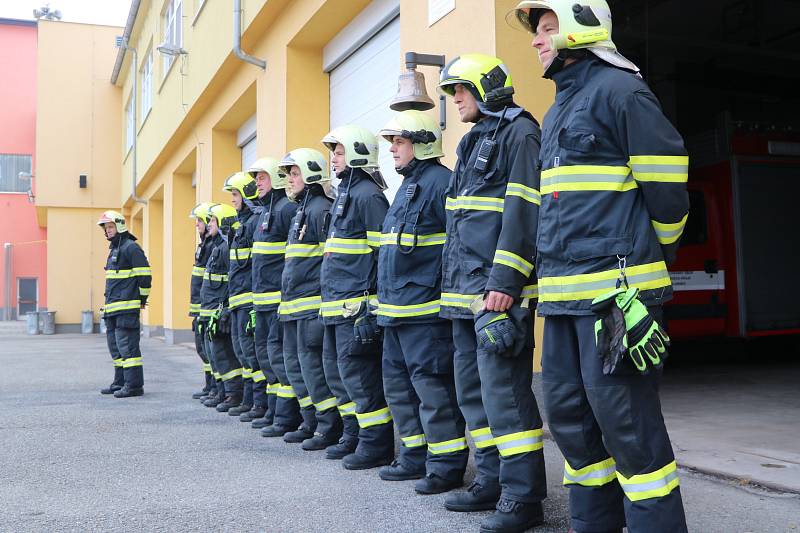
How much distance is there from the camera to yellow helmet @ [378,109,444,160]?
4.73 meters

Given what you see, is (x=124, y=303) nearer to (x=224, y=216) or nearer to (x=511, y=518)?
(x=224, y=216)

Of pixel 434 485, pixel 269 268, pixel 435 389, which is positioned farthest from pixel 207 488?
pixel 269 268

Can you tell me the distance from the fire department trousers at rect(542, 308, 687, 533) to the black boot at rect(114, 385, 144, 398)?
721cm

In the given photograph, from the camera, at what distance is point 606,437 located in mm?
2783

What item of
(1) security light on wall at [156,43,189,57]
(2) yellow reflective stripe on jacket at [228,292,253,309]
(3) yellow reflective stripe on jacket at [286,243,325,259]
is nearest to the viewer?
(3) yellow reflective stripe on jacket at [286,243,325,259]

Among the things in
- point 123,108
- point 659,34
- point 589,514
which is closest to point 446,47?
point 589,514

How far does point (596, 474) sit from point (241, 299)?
4738mm

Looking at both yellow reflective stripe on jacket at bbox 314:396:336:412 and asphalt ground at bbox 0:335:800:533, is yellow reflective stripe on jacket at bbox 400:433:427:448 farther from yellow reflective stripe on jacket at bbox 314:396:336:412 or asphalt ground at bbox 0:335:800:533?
yellow reflective stripe on jacket at bbox 314:396:336:412

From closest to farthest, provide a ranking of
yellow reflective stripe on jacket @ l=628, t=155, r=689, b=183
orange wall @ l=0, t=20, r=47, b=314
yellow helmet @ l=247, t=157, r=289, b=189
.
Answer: yellow reflective stripe on jacket @ l=628, t=155, r=689, b=183
yellow helmet @ l=247, t=157, r=289, b=189
orange wall @ l=0, t=20, r=47, b=314

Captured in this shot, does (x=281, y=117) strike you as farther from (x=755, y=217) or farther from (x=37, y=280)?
(x=37, y=280)

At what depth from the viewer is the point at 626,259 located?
9.25ft

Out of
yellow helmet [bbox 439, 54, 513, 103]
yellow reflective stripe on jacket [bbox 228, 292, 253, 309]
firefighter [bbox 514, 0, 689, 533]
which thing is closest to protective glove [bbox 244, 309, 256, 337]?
yellow reflective stripe on jacket [bbox 228, 292, 253, 309]

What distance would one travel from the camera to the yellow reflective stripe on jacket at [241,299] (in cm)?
711

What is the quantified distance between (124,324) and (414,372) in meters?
5.77
